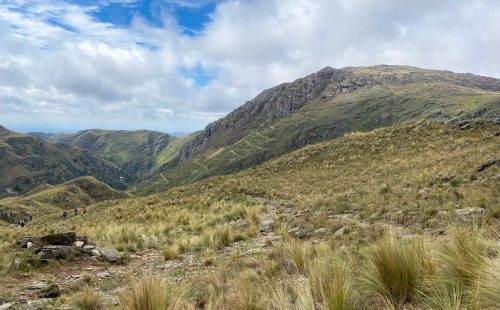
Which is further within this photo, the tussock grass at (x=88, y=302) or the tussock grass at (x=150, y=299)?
the tussock grass at (x=88, y=302)

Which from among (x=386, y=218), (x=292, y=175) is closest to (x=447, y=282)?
(x=386, y=218)

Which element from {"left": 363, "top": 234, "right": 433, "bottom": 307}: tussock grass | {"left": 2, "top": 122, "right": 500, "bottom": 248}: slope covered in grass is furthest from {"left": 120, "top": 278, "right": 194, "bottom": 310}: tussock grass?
{"left": 2, "top": 122, "right": 500, "bottom": 248}: slope covered in grass

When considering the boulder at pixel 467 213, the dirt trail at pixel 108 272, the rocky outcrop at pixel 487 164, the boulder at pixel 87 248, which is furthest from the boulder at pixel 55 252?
the rocky outcrop at pixel 487 164

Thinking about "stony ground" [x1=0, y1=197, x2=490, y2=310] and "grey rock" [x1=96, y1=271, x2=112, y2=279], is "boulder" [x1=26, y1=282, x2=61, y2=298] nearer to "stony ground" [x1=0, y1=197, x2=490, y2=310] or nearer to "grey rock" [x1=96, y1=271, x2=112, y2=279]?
"stony ground" [x1=0, y1=197, x2=490, y2=310]

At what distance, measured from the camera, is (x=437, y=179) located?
16594 millimetres

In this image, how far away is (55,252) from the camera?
1099 cm

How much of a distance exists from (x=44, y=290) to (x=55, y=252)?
3064 mm

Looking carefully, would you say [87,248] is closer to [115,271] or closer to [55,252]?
[55,252]

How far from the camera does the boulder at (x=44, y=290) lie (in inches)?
315

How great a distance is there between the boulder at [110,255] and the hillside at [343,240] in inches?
20.4

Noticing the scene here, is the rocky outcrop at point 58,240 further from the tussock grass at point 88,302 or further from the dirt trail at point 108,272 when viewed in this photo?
the tussock grass at point 88,302

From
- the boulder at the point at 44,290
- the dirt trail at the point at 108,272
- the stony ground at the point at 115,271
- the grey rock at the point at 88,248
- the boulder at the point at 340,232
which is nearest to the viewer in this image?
the stony ground at the point at 115,271

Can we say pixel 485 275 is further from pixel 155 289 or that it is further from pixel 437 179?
pixel 437 179

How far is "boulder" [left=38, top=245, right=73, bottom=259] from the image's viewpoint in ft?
35.5
